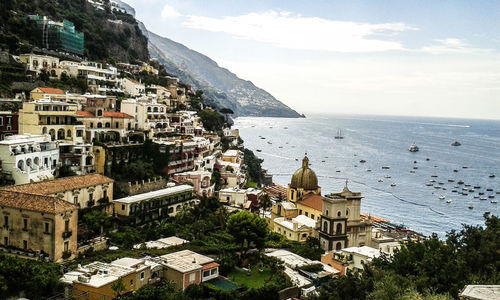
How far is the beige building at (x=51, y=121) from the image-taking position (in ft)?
136

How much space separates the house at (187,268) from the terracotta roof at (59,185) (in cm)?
973

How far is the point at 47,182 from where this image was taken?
3450cm

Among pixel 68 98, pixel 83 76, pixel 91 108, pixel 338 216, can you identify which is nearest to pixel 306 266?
pixel 338 216

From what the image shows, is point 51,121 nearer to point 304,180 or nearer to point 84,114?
point 84,114

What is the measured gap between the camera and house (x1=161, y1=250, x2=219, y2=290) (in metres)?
29.2

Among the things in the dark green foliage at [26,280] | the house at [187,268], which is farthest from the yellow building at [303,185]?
the dark green foliage at [26,280]

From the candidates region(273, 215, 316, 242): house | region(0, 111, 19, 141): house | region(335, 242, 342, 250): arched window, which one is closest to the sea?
region(335, 242, 342, 250): arched window

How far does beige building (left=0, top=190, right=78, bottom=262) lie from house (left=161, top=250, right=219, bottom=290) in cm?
650

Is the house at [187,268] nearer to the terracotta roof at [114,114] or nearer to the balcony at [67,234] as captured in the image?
the balcony at [67,234]

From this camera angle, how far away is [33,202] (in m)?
29.9

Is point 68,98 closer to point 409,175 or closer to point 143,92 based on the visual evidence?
point 143,92

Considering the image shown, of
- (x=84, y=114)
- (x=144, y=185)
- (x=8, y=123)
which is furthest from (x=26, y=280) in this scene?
(x=84, y=114)

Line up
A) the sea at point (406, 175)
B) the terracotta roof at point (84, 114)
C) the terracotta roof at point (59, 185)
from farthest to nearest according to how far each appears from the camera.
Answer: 1. the sea at point (406, 175)
2. the terracotta roof at point (84, 114)
3. the terracotta roof at point (59, 185)

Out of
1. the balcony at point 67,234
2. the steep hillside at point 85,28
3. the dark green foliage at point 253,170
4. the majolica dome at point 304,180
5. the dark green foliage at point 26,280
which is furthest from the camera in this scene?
the dark green foliage at point 253,170
